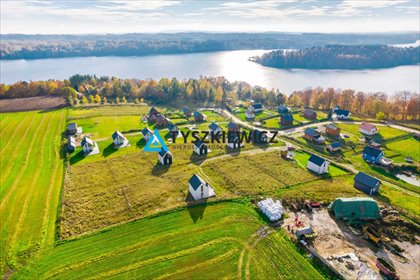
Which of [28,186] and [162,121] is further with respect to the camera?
[162,121]

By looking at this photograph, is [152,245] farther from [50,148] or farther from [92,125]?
[92,125]

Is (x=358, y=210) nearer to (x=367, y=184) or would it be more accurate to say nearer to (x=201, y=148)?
(x=367, y=184)

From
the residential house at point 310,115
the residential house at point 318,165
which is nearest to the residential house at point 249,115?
the residential house at point 310,115

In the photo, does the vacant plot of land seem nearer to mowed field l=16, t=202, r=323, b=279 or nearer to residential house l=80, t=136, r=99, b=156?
residential house l=80, t=136, r=99, b=156

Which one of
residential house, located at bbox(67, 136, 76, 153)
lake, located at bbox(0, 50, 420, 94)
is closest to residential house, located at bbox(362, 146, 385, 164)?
residential house, located at bbox(67, 136, 76, 153)

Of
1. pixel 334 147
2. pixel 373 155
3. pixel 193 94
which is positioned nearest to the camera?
pixel 373 155

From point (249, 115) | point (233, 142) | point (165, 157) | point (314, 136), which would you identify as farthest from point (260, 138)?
point (165, 157)
